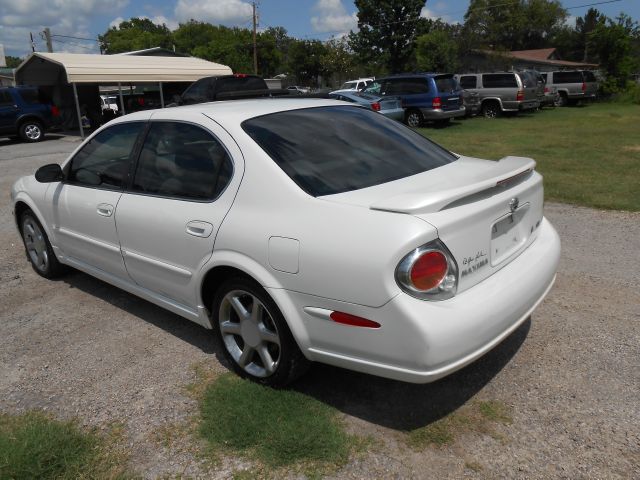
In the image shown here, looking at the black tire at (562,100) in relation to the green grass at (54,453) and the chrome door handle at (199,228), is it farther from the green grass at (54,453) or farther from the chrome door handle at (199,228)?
the green grass at (54,453)

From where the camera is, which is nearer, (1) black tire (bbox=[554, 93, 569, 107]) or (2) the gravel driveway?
(2) the gravel driveway

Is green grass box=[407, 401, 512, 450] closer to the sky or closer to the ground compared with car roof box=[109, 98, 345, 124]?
closer to the ground

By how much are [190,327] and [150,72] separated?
19.0 meters

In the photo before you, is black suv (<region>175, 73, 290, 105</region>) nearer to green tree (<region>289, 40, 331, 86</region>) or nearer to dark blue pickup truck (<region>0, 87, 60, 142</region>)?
dark blue pickup truck (<region>0, 87, 60, 142</region>)

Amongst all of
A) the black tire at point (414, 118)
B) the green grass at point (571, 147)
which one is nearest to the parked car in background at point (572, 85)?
the green grass at point (571, 147)

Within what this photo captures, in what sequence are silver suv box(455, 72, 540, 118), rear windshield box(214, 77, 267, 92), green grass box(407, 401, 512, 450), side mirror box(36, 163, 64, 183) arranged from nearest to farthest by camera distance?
green grass box(407, 401, 512, 450) → side mirror box(36, 163, 64, 183) → rear windshield box(214, 77, 267, 92) → silver suv box(455, 72, 540, 118)

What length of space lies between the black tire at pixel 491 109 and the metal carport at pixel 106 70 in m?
10.8

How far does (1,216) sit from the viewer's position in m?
7.89

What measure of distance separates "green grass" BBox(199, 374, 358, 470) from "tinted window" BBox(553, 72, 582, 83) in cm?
2857

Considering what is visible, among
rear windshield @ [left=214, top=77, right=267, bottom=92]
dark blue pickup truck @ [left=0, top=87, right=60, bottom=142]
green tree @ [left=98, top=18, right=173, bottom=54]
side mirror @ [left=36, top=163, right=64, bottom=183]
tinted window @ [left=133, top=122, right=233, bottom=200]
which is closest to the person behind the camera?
tinted window @ [left=133, top=122, right=233, bottom=200]

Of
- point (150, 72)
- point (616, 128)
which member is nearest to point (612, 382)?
point (616, 128)

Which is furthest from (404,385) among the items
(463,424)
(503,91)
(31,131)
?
(503,91)

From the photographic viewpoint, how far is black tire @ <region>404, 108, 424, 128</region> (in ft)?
60.8

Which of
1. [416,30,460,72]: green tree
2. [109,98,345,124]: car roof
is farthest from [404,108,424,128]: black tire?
[416,30,460,72]: green tree
